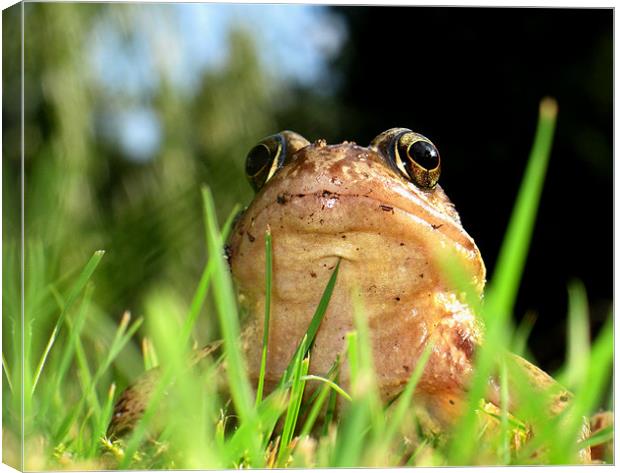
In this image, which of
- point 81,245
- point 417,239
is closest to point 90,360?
point 81,245

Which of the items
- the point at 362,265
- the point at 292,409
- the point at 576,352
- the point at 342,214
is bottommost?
the point at 576,352

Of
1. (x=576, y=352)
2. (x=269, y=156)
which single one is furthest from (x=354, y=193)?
(x=576, y=352)

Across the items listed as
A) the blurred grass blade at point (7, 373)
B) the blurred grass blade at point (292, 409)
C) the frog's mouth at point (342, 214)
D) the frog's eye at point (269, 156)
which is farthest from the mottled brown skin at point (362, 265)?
the blurred grass blade at point (7, 373)

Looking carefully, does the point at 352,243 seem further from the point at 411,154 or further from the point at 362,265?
the point at 411,154

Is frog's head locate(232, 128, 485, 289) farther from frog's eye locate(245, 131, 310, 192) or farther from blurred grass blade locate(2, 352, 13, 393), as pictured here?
blurred grass blade locate(2, 352, 13, 393)

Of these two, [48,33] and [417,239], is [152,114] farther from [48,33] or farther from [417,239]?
[417,239]

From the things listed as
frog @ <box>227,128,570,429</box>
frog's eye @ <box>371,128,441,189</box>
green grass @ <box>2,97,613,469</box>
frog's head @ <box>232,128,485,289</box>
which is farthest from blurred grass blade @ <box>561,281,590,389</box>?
frog's eye @ <box>371,128,441,189</box>
